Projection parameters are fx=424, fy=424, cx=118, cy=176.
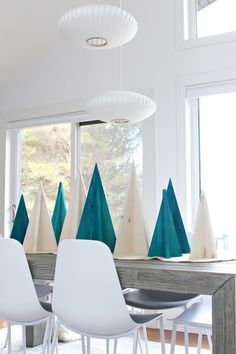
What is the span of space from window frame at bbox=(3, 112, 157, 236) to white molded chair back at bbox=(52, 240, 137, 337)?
5.68 feet

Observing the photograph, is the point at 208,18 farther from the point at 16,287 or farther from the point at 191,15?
the point at 16,287

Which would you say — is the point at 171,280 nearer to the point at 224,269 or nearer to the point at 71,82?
the point at 224,269

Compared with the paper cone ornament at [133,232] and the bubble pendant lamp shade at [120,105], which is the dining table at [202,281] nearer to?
the paper cone ornament at [133,232]

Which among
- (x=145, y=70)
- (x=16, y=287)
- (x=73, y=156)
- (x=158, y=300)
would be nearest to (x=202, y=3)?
(x=145, y=70)

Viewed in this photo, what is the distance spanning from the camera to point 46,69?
413 cm

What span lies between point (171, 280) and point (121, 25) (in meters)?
1.09

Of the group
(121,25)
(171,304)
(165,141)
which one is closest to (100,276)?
(171,304)

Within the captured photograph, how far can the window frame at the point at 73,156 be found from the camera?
3.49 metres

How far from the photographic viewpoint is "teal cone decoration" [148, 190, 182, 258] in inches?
80.9

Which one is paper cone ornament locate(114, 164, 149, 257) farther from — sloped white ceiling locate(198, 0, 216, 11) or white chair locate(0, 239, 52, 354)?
sloped white ceiling locate(198, 0, 216, 11)

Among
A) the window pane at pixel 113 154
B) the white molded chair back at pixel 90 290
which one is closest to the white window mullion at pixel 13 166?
the window pane at pixel 113 154

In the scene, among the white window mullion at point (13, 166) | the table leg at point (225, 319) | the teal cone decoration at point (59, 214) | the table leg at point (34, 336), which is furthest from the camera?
the white window mullion at point (13, 166)

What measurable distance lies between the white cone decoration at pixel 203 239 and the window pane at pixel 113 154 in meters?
1.66

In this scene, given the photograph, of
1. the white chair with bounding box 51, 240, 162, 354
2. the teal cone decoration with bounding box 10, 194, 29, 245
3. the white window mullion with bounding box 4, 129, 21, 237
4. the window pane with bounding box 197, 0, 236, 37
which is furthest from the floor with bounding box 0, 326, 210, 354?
the window pane with bounding box 197, 0, 236, 37
